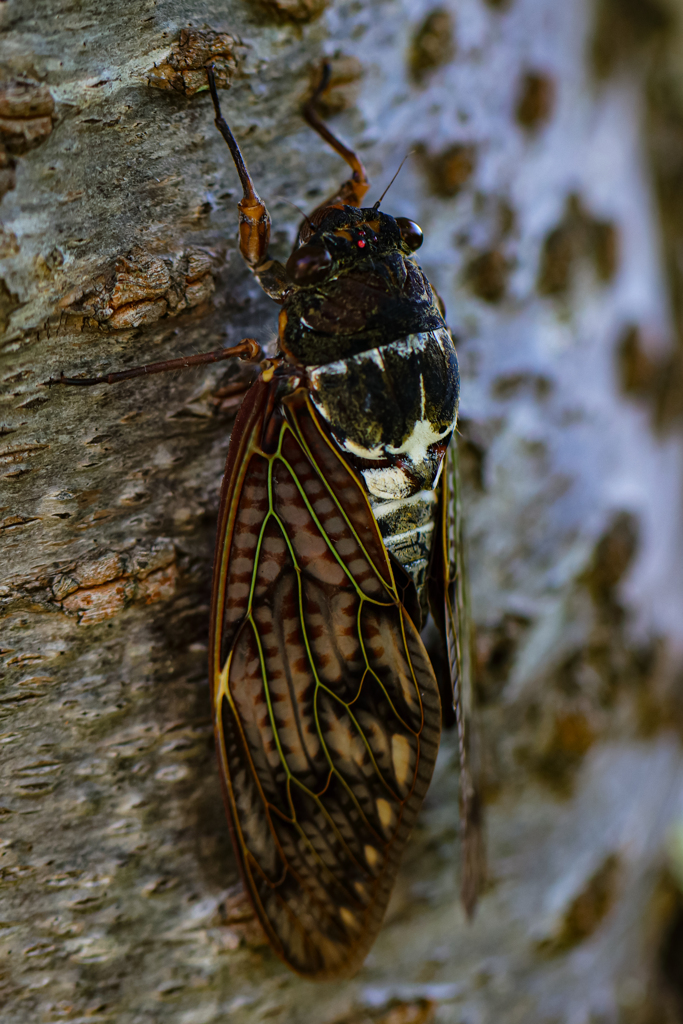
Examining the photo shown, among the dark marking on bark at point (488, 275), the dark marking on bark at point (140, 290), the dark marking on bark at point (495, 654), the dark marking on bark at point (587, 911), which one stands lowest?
the dark marking on bark at point (587, 911)

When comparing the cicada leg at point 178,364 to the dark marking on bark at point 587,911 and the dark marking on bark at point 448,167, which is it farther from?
the dark marking on bark at point 587,911

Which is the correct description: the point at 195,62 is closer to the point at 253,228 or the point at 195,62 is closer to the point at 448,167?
the point at 253,228

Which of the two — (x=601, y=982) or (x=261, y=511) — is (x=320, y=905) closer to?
(x=261, y=511)

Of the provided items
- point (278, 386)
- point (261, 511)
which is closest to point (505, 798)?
point (261, 511)

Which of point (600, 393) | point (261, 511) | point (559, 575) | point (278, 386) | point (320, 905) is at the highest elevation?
point (278, 386)

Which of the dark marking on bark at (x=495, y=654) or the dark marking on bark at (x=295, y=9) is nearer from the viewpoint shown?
the dark marking on bark at (x=295, y=9)

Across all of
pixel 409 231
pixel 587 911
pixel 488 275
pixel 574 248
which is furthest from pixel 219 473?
pixel 587 911

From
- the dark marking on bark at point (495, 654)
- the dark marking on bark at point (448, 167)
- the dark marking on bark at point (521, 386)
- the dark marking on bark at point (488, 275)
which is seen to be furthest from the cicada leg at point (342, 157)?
the dark marking on bark at point (495, 654)
